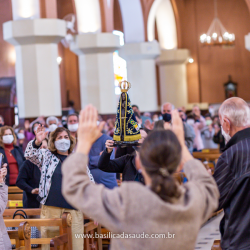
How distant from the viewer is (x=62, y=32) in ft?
30.4

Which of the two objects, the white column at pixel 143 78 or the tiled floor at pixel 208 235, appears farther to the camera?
the white column at pixel 143 78

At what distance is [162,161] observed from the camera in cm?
187

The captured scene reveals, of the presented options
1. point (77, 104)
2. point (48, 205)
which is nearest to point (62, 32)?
point (48, 205)

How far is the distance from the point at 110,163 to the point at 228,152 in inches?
57.4

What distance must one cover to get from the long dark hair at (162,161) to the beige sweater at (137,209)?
0.05 m

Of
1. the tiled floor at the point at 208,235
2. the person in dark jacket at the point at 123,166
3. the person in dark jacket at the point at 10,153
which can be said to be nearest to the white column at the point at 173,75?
the tiled floor at the point at 208,235

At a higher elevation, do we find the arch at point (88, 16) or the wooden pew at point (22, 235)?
the arch at point (88, 16)

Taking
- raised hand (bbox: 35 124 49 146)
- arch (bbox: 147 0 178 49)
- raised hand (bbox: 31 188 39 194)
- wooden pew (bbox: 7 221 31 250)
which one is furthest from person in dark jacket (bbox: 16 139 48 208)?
arch (bbox: 147 0 178 49)

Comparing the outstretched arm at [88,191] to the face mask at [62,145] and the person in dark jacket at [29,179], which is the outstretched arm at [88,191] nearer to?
the face mask at [62,145]

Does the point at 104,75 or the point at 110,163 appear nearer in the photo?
the point at 110,163

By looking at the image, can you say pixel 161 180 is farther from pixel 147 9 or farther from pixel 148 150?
pixel 147 9

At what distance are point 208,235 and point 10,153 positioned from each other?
10.9 feet

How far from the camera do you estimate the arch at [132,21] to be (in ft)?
45.8

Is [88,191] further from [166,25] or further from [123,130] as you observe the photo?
[166,25]
